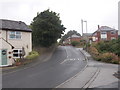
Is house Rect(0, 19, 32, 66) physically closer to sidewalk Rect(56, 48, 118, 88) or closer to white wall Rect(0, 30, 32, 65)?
white wall Rect(0, 30, 32, 65)

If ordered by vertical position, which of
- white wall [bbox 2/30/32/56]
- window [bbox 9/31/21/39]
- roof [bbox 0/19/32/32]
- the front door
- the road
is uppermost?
roof [bbox 0/19/32/32]

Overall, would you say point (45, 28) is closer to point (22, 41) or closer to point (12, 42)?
point (22, 41)

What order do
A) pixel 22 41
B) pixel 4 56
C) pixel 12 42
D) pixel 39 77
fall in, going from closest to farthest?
pixel 39 77, pixel 4 56, pixel 12 42, pixel 22 41

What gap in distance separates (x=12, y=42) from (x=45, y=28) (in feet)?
52.5

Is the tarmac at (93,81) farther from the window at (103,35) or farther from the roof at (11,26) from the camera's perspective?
the window at (103,35)

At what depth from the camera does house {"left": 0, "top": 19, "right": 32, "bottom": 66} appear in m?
24.2

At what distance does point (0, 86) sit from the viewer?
1298cm

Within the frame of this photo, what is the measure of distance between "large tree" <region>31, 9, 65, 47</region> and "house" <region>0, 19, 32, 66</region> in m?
11.8

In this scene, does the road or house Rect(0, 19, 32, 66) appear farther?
house Rect(0, 19, 32, 66)

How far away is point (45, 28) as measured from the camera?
43156 mm

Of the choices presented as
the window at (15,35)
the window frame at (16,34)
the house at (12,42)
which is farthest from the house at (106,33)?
the window at (15,35)

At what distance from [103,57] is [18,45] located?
14.3 meters

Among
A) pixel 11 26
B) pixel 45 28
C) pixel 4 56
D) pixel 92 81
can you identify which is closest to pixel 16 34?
pixel 11 26

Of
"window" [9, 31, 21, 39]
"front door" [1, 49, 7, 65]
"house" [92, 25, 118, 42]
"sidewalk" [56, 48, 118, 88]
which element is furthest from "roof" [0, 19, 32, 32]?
"house" [92, 25, 118, 42]
